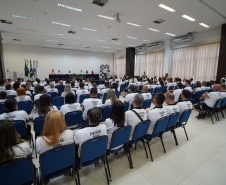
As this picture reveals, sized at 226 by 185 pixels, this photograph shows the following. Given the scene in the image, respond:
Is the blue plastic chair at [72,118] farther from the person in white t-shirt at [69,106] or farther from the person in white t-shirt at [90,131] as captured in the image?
the person in white t-shirt at [90,131]

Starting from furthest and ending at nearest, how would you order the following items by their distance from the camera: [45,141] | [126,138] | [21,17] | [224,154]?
[21,17]
[224,154]
[126,138]
[45,141]

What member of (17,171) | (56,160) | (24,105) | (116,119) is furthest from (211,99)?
(24,105)

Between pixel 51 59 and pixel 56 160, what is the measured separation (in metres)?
17.4

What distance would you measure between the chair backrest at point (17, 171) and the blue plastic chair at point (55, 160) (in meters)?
0.12

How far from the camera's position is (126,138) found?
2.19 meters

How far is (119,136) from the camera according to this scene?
204cm

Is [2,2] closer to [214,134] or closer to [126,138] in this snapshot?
[126,138]

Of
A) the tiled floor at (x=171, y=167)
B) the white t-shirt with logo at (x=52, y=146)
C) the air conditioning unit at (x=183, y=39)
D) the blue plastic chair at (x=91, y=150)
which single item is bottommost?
the tiled floor at (x=171, y=167)

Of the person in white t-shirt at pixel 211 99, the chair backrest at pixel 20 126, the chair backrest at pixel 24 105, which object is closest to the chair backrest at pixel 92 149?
the chair backrest at pixel 20 126

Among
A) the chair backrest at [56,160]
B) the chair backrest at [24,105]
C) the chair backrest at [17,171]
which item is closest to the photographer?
the chair backrest at [17,171]

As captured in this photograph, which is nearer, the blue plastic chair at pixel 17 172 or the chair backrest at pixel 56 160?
the blue plastic chair at pixel 17 172

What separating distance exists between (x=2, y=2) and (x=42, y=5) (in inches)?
60.5

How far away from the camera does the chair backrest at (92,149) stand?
1.67m

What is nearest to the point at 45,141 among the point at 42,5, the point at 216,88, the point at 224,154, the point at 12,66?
the point at 224,154
